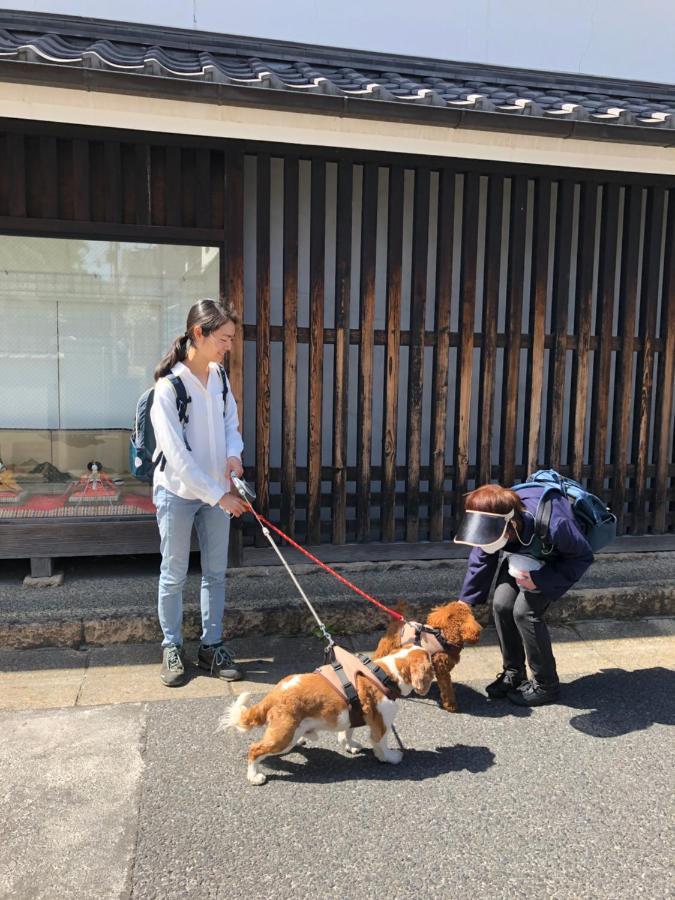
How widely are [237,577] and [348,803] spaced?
2344mm

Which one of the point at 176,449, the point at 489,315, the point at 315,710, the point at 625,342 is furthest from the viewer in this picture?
the point at 625,342

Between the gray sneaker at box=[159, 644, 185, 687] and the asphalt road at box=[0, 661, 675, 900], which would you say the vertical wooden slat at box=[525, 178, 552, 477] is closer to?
the asphalt road at box=[0, 661, 675, 900]

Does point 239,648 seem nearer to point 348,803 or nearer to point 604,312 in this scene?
point 348,803

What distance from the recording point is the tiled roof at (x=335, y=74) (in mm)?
3920

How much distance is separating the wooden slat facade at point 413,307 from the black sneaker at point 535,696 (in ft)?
5.81

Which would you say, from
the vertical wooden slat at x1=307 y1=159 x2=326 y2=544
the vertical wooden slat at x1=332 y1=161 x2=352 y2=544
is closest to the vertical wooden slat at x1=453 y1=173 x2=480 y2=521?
the vertical wooden slat at x1=332 y1=161 x2=352 y2=544

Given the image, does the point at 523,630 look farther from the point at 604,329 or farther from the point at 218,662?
the point at 604,329

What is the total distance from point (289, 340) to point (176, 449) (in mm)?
1674

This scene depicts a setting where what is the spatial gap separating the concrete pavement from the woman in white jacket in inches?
10.8

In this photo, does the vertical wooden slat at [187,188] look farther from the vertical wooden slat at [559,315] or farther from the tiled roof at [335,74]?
the vertical wooden slat at [559,315]

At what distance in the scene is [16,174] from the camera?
4637 mm

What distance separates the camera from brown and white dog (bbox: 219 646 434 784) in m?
3.02

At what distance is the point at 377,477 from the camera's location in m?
5.56

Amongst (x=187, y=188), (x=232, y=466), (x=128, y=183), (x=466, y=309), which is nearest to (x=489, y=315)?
(x=466, y=309)
